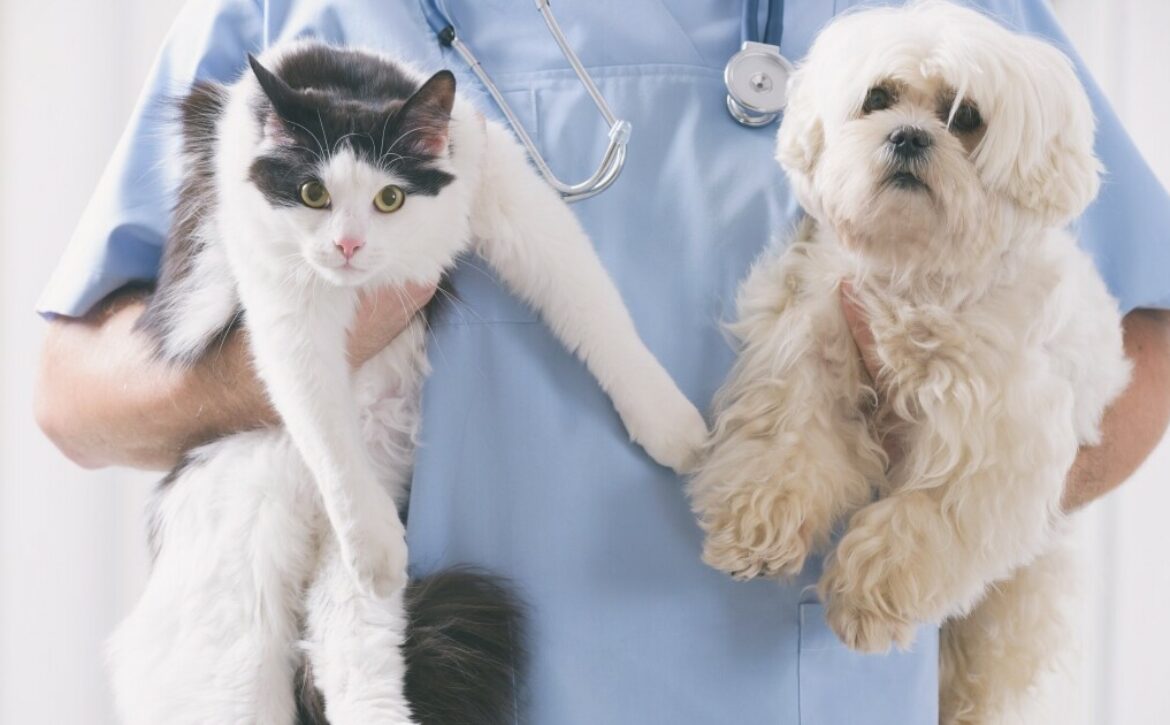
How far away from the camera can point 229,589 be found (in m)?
0.94

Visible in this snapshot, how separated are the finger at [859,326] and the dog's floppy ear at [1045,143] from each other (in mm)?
182

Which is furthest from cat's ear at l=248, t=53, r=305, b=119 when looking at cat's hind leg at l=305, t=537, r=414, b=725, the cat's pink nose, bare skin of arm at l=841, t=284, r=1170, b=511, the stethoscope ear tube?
bare skin of arm at l=841, t=284, r=1170, b=511

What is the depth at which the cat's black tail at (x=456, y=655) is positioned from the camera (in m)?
0.92

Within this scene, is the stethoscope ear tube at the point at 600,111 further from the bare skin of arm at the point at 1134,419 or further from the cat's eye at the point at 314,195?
the bare skin of arm at the point at 1134,419

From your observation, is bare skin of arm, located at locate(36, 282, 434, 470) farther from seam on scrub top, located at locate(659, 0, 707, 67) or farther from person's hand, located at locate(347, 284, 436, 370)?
seam on scrub top, located at locate(659, 0, 707, 67)

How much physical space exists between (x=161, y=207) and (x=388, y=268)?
0.35 metres

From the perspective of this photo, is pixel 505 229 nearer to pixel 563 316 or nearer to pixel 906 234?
pixel 563 316

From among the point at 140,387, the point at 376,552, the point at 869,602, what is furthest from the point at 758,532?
the point at 140,387

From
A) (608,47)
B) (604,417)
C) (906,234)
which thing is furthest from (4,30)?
(906,234)

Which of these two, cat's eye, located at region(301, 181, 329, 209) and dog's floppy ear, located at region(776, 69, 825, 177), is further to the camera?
dog's floppy ear, located at region(776, 69, 825, 177)

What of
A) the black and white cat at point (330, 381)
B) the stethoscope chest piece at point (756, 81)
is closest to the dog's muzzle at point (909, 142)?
the stethoscope chest piece at point (756, 81)

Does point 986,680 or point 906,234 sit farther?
point 986,680

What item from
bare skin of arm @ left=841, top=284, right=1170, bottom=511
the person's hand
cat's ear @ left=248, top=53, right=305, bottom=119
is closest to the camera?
cat's ear @ left=248, top=53, right=305, bottom=119

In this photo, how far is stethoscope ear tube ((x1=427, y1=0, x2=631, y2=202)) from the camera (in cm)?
99
